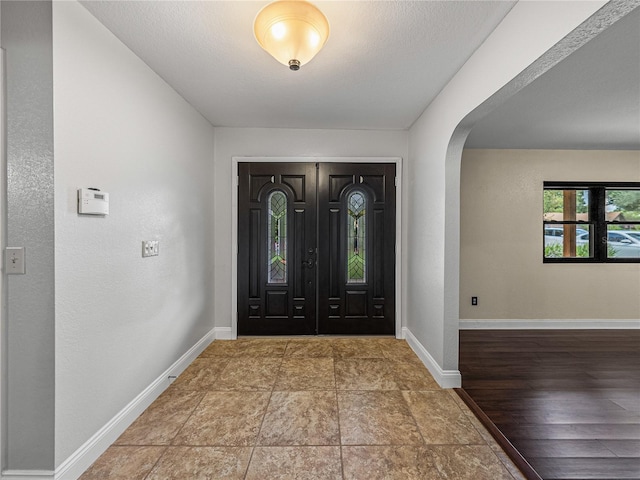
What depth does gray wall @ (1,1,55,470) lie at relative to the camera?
5.42 feet

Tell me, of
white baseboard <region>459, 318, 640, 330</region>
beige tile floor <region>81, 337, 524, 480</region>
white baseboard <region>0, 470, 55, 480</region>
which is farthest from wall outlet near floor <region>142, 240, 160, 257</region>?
white baseboard <region>459, 318, 640, 330</region>

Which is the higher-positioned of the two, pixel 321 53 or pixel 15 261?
pixel 321 53

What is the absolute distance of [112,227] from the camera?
2129mm

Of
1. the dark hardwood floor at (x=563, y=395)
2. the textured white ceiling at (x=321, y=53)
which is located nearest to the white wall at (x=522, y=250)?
the dark hardwood floor at (x=563, y=395)

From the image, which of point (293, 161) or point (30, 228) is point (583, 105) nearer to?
point (293, 161)

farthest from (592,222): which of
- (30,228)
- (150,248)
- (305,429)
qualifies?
(30,228)

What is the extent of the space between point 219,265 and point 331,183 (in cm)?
169

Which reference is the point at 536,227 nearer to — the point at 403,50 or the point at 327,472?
the point at 403,50

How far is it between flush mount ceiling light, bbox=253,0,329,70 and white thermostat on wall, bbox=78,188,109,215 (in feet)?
4.12

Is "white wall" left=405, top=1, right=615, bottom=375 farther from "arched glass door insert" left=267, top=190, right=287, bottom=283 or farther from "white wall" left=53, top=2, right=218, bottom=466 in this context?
"white wall" left=53, top=2, right=218, bottom=466

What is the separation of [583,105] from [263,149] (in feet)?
10.7

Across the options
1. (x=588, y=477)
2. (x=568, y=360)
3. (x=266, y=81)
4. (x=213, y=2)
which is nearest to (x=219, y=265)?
(x=266, y=81)

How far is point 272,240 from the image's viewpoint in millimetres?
4156

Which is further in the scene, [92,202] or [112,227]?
[112,227]
